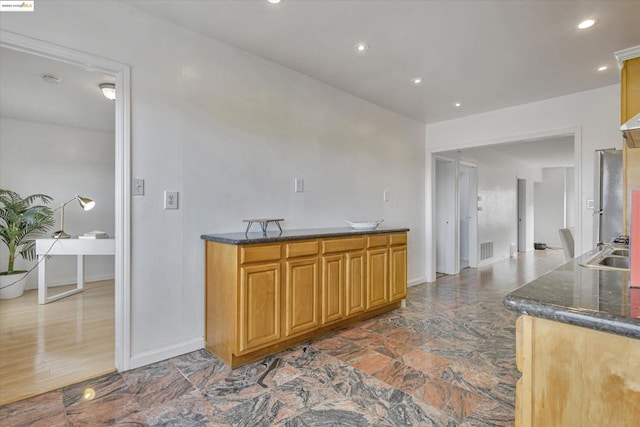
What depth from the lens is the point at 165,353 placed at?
2387mm

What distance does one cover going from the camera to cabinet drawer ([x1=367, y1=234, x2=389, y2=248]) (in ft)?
10.6

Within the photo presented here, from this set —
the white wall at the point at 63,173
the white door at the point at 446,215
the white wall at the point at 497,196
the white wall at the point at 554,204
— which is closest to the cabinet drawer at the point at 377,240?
the white door at the point at 446,215

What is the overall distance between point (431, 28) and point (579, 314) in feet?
7.76

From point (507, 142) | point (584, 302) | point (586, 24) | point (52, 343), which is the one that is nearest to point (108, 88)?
point (52, 343)

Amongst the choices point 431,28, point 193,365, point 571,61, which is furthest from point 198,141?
point 571,61

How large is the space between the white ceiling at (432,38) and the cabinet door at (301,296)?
1.82m

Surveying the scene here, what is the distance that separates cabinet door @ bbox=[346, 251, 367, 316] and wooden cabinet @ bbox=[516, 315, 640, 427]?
215 cm

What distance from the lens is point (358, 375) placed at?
218 centimetres

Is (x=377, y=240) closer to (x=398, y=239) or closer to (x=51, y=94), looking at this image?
(x=398, y=239)

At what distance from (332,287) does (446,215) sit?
11.9 feet

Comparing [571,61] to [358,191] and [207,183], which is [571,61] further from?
[207,183]

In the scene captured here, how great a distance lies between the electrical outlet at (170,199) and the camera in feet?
7.89

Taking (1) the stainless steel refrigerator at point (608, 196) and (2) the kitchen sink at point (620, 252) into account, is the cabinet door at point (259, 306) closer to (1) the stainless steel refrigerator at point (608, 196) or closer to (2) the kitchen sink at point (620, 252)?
(2) the kitchen sink at point (620, 252)

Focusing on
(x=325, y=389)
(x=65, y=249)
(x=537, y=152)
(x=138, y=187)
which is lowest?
(x=325, y=389)
